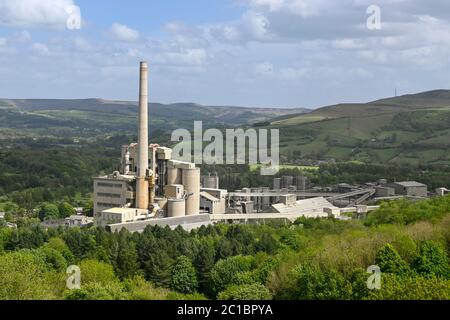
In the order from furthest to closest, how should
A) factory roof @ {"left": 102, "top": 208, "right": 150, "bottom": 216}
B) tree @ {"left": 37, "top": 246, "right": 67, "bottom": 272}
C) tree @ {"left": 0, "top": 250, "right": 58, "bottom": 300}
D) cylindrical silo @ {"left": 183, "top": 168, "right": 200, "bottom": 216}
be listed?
cylindrical silo @ {"left": 183, "top": 168, "right": 200, "bottom": 216}, factory roof @ {"left": 102, "top": 208, "right": 150, "bottom": 216}, tree @ {"left": 37, "top": 246, "right": 67, "bottom": 272}, tree @ {"left": 0, "top": 250, "right": 58, "bottom": 300}

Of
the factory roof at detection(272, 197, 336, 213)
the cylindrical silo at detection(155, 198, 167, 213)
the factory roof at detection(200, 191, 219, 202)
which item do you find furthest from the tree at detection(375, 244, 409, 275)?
the factory roof at detection(272, 197, 336, 213)

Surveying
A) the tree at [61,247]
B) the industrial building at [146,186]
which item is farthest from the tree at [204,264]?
the industrial building at [146,186]

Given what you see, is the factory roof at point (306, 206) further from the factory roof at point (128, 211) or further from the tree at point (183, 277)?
the tree at point (183, 277)

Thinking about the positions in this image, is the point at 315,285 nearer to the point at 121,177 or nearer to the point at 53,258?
the point at 53,258

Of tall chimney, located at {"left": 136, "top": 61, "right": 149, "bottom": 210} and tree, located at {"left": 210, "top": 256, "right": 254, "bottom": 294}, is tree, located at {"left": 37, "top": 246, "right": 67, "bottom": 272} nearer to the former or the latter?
tree, located at {"left": 210, "top": 256, "right": 254, "bottom": 294}

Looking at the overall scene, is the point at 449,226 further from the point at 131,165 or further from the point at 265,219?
the point at 131,165

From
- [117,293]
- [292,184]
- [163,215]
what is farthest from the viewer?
[292,184]
